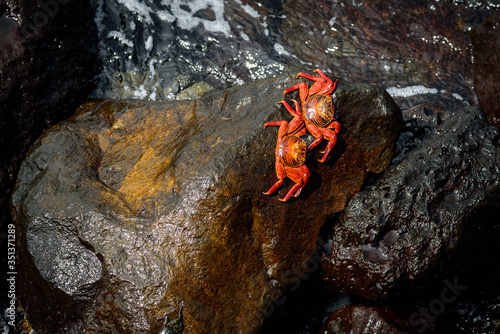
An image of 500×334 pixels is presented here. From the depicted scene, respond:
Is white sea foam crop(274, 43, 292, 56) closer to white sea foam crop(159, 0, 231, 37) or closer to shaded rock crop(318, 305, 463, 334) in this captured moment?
white sea foam crop(159, 0, 231, 37)

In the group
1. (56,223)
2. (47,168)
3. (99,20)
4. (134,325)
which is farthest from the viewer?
(99,20)

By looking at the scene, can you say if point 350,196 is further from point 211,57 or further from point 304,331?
point 211,57

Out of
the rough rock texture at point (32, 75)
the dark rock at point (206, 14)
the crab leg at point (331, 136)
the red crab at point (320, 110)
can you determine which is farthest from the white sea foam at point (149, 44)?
the crab leg at point (331, 136)

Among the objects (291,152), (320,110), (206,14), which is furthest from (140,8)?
(291,152)

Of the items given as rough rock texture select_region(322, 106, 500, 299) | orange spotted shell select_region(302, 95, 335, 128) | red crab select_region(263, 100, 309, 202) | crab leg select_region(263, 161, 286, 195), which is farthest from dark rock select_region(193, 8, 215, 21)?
rough rock texture select_region(322, 106, 500, 299)

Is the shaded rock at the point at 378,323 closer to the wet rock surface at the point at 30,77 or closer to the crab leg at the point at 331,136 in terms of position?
the crab leg at the point at 331,136

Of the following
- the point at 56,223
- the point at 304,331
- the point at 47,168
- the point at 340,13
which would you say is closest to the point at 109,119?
the point at 47,168

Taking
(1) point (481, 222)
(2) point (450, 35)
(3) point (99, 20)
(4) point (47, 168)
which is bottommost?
(1) point (481, 222)
